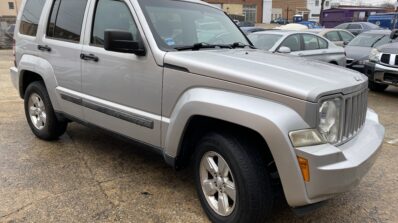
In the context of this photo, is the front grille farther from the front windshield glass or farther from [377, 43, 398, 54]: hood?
the front windshield glass

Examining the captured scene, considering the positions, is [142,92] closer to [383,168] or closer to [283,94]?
[283,94]

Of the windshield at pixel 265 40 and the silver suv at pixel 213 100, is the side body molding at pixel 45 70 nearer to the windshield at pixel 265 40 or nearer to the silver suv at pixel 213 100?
the silver suv at pixel 213 100

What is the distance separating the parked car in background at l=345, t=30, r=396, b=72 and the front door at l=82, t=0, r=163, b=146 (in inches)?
309

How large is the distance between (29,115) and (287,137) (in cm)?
400

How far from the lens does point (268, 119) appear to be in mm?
2625

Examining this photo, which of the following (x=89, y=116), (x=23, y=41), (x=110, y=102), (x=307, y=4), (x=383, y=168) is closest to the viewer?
(x=110, y=102)

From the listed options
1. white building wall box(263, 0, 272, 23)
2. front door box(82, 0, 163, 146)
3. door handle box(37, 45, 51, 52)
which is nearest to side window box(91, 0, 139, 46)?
front door box(82, 0, 163, 146)

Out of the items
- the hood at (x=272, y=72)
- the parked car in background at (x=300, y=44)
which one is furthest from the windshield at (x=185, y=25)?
the parked car in background at (x=300, y=44)

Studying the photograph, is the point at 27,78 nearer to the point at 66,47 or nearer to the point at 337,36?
the point at 66,47

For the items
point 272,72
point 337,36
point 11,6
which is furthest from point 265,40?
point 11,6

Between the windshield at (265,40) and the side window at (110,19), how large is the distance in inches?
203

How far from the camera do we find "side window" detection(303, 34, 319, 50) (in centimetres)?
977

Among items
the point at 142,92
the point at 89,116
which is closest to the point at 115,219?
the point at 142,92

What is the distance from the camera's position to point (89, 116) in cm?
426
